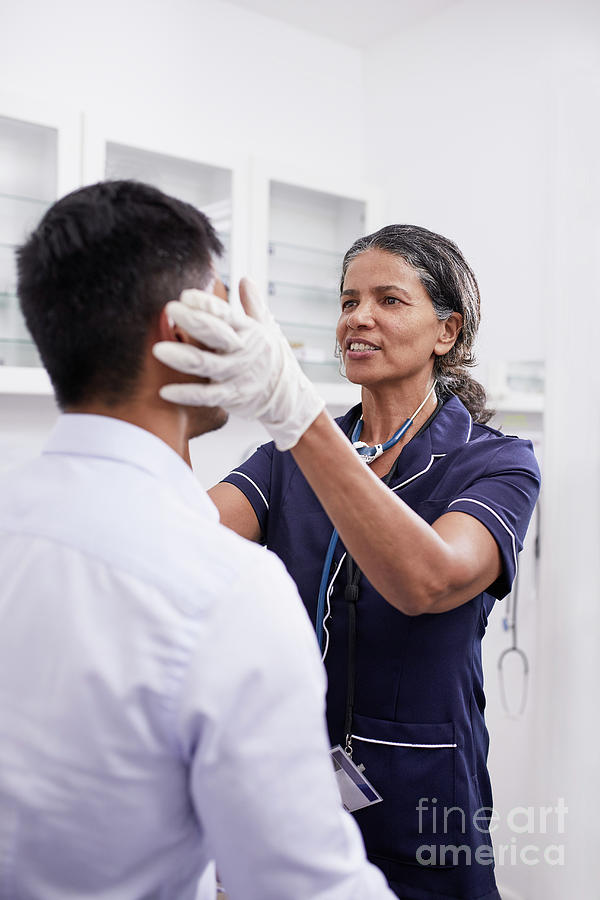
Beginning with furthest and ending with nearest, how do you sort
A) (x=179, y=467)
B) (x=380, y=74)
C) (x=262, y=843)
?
(x=380, y=74)
(x=179, y=467)
(x=262, y=843)

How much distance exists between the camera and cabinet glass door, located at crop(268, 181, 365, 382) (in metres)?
2.91

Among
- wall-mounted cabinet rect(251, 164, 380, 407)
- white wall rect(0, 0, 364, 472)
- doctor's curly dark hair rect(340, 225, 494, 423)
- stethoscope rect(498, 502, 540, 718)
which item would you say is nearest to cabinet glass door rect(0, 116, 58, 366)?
white wall rect(0, 0, 364, 472)

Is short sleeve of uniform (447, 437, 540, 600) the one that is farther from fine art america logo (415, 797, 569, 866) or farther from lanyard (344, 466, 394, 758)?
fine art america logo (415, 797, 569, 866)

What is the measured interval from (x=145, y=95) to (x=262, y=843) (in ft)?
9.00

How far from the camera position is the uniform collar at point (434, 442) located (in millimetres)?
1405

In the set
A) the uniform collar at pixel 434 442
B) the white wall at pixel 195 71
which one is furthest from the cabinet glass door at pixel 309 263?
the uniform collar at pixel 434 442

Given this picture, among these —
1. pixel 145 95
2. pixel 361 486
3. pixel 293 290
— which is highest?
pixel 145 95

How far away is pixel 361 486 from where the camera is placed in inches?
42.2

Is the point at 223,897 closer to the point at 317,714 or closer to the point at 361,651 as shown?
the point at 361,651

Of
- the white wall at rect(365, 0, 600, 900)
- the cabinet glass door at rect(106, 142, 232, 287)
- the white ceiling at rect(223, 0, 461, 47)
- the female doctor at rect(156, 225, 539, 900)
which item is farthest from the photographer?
the white ceiling at rect(223, 0, 461, 47)

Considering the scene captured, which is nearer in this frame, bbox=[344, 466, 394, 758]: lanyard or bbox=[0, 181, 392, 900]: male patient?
bbox=[0, 181, 392, 900]: male patient

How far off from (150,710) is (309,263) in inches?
98.7

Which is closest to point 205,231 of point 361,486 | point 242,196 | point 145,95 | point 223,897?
point 361,486

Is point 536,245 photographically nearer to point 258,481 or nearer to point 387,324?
point 387,324
